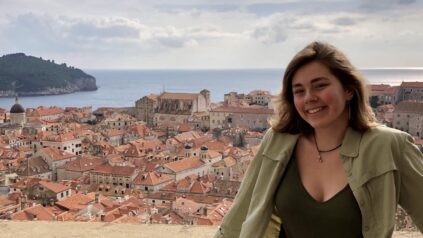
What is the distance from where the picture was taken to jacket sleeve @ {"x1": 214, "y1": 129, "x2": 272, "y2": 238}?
1021mm

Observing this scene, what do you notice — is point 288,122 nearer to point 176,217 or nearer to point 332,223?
point 332,223

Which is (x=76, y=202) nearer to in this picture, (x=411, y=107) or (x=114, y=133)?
(x=114, y=133)

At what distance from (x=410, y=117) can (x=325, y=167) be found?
1014 inches

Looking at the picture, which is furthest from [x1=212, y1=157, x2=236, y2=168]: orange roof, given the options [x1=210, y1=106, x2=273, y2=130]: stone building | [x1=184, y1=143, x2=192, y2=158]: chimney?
[x1=210, y1=106, x2=273, y2=130]: stone building

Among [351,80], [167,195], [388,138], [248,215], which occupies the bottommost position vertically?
[167,195]

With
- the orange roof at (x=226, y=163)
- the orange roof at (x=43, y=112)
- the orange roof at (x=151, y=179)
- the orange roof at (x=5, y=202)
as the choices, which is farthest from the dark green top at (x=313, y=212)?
the orange roof at (x=43, y=112)

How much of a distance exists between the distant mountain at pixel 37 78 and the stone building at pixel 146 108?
30.3m

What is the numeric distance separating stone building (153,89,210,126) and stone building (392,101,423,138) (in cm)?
1340

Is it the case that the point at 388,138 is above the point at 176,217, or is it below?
above

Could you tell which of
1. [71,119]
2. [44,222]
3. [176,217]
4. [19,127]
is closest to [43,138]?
[19,127]

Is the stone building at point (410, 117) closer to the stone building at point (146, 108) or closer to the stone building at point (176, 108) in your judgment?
the stone building at point (176, 108)

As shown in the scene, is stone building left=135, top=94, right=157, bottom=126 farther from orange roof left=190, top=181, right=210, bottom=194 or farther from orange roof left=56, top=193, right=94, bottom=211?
orange roof left=56, top=193, right=94, bottom=211

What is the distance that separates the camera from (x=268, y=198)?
960 millimetres

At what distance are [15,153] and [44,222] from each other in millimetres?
20601
